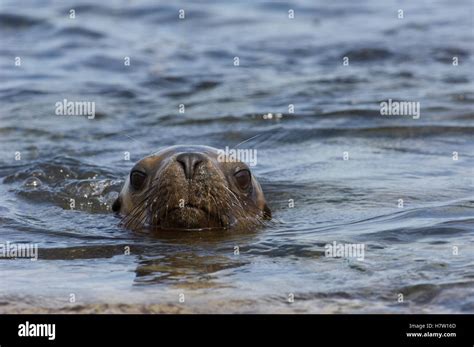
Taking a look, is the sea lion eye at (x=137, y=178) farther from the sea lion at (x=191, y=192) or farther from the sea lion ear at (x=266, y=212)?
the sea lion ear at (x=266, y=212)

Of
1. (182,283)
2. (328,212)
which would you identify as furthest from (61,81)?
(182,283)

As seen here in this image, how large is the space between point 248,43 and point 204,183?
8.32 meters

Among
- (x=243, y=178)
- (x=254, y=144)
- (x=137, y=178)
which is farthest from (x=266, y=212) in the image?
(x=254, y=144)

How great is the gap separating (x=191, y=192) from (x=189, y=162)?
0.59 feet

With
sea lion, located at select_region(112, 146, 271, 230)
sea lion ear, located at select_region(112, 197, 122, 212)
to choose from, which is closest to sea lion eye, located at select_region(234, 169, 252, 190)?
sea lion, located at select_region(112, 146, 271, 230)

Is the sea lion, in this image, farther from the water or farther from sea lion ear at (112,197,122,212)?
→ sea lion ear at (112,197,122,212)

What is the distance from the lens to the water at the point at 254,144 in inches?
217

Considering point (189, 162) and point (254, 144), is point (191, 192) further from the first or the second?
point (254, 144)

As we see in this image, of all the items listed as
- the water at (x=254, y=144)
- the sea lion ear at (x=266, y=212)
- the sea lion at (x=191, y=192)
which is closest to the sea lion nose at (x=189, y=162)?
the sea lion at (x=191, y=192)

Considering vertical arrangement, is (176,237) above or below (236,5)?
below

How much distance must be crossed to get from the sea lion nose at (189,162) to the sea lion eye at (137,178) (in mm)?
453

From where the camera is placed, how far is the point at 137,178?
6910 mm

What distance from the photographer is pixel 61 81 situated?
42.0 feet

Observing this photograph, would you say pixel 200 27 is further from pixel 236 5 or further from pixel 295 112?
pixel 295 112
